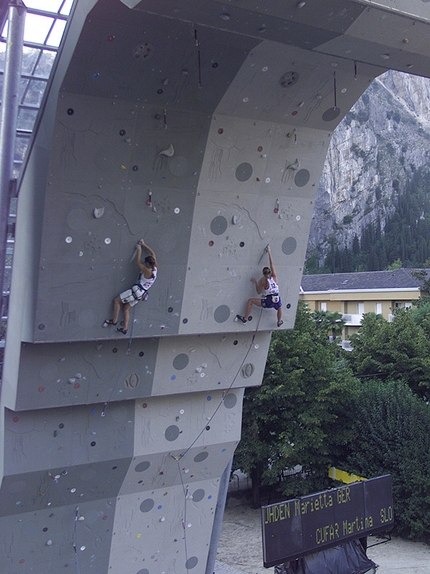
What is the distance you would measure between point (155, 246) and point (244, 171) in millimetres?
1279

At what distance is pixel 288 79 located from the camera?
5711 millimetres

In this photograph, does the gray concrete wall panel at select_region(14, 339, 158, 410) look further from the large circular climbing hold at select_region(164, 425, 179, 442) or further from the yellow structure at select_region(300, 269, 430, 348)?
the yellow structure at select_region(300, 269, 430, 348)

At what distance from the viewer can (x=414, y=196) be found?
259ft

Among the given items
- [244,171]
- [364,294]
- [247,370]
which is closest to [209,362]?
[247,370]

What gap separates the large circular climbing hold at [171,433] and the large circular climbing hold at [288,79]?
457cm

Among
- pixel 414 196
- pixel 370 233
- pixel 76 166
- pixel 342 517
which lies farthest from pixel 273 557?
pixel 414 196

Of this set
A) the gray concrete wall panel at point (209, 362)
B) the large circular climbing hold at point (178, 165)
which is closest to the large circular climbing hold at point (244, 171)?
the large circular climbing hold at point (178, 165)

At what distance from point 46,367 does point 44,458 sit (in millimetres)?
1270

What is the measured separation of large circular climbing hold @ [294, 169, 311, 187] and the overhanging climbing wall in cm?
2

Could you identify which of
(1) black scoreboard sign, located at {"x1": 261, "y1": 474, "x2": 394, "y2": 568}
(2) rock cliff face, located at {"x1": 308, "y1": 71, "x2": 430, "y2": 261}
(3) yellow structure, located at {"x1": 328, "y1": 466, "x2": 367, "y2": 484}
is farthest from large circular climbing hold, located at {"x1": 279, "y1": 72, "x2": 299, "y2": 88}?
(2) rock cliff face, located at {"x1": 308, "y1": 71, "x2": 430, "y2": 261}

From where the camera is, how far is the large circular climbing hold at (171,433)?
7754 millimetres

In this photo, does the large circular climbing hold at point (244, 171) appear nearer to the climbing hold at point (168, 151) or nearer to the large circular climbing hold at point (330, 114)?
the climbing hold at point (168, 151)

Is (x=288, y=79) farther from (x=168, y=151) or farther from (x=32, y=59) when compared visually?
(x=32, y=59)

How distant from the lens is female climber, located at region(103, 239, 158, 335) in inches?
243
